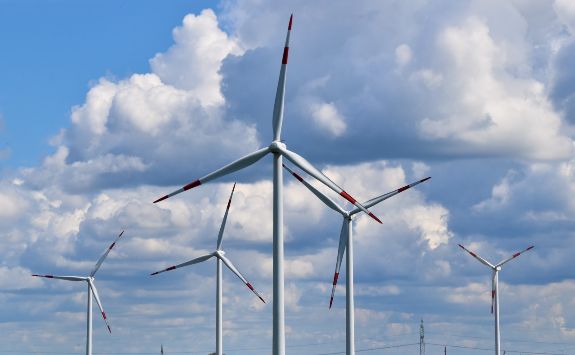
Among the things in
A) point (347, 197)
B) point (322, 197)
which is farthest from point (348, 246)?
point (347, 197)

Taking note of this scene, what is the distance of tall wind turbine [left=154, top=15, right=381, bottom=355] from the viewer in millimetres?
95688

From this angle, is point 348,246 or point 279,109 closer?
point 279,109

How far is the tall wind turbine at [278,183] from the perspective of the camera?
95.7 meters

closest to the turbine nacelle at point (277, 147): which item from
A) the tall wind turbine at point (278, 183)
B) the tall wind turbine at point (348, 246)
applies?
the tall wind turbine at point (278, 183)

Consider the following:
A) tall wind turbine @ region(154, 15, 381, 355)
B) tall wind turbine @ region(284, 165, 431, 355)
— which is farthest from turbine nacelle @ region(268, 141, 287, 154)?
tall wind turbine @ region(284, 165, 431, 355)

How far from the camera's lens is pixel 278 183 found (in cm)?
9919

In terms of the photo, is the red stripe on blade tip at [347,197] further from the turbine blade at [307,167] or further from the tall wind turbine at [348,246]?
the tall wind turbine at [348,246]

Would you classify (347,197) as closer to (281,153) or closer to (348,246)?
(281,153)

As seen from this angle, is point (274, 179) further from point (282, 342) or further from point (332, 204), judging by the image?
point (332, 204)

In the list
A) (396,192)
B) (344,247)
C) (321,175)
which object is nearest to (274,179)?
(321,175)

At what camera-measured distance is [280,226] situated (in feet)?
317

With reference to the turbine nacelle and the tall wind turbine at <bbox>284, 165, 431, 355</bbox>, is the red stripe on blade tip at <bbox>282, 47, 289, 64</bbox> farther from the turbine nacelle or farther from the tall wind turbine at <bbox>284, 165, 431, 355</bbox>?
the tall wind turbine at <bbox>284, 165, 431, 355</bbox>

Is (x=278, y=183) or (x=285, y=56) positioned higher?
(x=285, y=56)

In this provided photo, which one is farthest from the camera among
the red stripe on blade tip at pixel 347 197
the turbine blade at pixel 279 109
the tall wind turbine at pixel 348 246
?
the tall wind turbine at pixel 348 246
